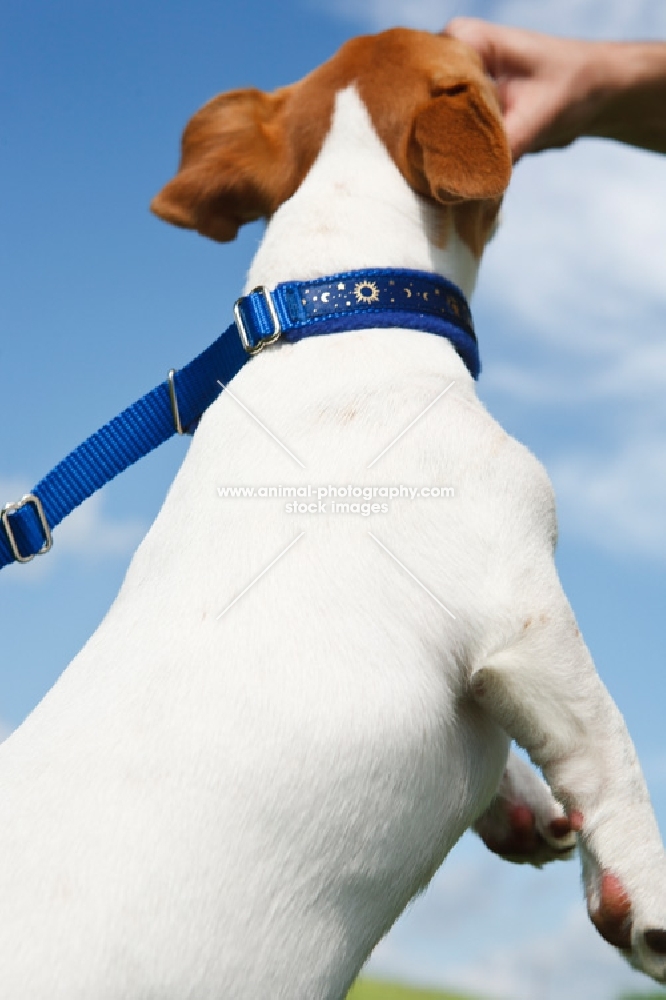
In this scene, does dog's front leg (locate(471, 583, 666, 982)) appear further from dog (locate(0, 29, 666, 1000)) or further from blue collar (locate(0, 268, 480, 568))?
blue collar (locate(0, 268, 480, 568))

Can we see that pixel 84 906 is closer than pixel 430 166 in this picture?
Yes

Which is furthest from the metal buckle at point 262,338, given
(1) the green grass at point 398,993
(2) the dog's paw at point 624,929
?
(1) the green grass at point 398,993

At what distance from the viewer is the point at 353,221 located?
2.71m

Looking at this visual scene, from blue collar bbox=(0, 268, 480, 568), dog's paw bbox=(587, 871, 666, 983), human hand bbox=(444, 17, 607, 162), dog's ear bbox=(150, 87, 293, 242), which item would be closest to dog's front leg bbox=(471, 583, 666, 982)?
dog's paw bbox=(587, 871, 666, 983)

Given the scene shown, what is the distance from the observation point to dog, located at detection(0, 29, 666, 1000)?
1802mm

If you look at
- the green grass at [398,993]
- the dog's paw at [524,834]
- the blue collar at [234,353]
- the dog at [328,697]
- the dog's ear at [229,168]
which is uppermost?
the dog's ear at [229,168]

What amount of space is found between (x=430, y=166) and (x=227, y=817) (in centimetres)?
176

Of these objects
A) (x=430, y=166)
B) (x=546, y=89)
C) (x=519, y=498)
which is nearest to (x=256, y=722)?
(x=519, y=498)

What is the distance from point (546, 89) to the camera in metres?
3.56

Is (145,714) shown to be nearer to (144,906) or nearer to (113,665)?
(113,665)

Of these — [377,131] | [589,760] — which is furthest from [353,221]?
[589,760]

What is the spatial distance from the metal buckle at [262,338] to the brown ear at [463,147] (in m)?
0.55

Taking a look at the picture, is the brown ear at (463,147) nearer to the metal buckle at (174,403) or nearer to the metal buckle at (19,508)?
the metal buckle at (174,403)

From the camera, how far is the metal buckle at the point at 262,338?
8.36 ft
